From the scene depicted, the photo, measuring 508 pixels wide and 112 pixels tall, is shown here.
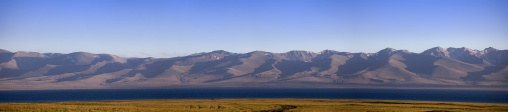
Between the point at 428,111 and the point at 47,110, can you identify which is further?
the point at 428,111

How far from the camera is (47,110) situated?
74.9 m

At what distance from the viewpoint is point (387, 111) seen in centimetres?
7994

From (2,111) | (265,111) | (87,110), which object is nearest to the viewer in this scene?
(2,111)

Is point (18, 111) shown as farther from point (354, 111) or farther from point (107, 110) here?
point (354, 111)

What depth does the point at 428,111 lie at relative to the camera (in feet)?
268

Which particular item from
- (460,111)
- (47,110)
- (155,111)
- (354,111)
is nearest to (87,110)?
(47,110)

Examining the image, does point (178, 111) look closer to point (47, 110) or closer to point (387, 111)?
point (47, 110)

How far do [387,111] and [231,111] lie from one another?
2949 centimetres

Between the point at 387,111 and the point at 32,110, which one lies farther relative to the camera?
the point at 387,111

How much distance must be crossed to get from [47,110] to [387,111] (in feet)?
203

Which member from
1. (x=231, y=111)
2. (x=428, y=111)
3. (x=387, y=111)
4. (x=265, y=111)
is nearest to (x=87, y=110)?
(x=231, y=111)

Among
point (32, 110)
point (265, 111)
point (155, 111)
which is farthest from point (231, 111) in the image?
point (32, 110)

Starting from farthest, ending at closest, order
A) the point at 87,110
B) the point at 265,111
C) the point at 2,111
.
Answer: the point at 265,111
the point at 87,110
the point at 2,111

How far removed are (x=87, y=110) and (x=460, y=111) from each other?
70.0 m
